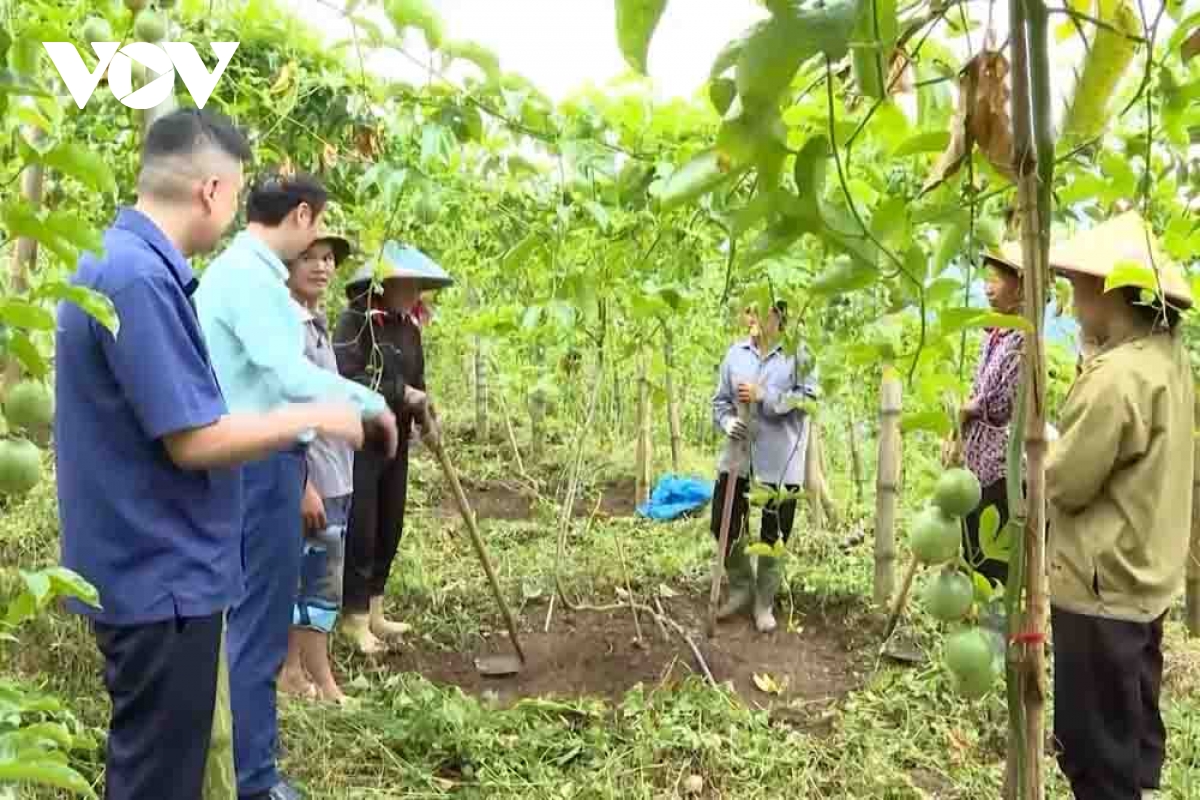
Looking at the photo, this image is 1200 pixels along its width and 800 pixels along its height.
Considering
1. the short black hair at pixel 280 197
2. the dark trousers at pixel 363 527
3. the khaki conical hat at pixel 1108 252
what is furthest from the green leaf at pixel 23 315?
the dark trousers at pixel 363 527

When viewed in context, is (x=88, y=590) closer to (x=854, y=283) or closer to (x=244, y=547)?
(x=854, y=283)

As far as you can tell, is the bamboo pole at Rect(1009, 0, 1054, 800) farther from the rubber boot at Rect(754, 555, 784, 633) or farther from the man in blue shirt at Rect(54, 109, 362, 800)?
the rubber boot at Rect(754, 555, 784, 633)

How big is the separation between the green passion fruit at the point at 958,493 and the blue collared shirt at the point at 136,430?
113 centimetres

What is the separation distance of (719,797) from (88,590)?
6.53 ft

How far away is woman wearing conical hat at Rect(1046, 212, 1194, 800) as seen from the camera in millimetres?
2072

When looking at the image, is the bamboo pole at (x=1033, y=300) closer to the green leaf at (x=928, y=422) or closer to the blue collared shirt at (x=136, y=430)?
the green leaf at (x=928, y=422)

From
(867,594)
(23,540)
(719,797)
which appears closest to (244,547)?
(719,797)

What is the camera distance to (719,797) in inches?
104

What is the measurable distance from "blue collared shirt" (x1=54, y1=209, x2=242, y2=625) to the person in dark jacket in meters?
1.61

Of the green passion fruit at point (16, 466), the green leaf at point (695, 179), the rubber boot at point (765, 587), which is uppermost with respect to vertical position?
the green leaf at point (695, 179)

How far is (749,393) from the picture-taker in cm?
392

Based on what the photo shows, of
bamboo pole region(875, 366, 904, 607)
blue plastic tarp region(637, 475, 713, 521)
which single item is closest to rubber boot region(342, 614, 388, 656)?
bamboo pole region(875, 366, 904, 607)

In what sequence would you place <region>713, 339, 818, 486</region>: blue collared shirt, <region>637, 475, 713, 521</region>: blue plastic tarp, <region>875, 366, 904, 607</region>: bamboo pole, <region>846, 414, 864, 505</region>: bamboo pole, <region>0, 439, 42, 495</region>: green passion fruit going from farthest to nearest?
<region>846, 414, 864, 505</region>: bamboo pole, <region>637, 475, 713, 521</region>: blue plastic tarp, <region>713, 339, 818, 486</region>: blue collared shirt, <region>875, 366, 904, 607</region>: bamboo pole, <region>0, 439, 42, 495</region>: green passion fruit

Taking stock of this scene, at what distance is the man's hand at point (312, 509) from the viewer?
2.81 meters
